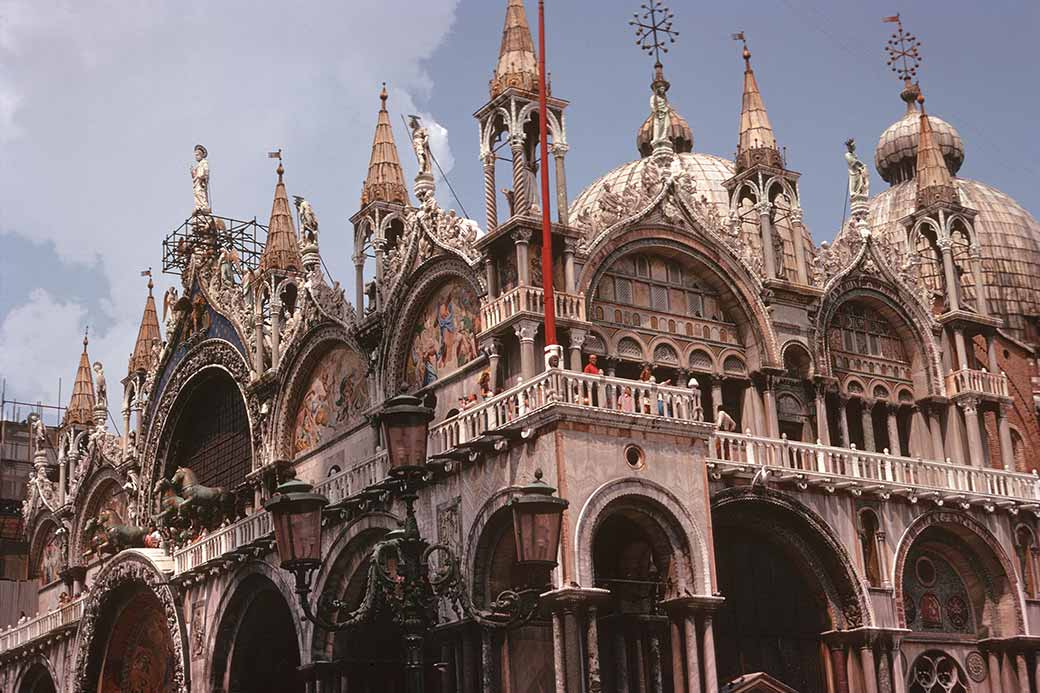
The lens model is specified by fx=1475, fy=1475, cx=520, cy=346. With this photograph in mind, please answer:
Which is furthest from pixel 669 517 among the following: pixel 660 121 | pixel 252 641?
pixel 252 641

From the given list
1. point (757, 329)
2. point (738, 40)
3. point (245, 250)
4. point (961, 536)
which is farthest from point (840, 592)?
point (245, 250)

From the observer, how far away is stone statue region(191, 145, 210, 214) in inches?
1794

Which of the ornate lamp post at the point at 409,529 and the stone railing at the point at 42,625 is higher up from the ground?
the stone railing at the point at 42,625

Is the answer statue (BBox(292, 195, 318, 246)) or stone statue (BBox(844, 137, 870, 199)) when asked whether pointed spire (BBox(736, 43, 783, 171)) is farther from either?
statue (BBox(292, 195, 318, 246))

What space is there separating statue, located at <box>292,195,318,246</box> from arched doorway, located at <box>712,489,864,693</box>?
13.9 metres

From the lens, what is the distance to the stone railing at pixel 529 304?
89.6 ft

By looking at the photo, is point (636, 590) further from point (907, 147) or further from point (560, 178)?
point (907, 147)

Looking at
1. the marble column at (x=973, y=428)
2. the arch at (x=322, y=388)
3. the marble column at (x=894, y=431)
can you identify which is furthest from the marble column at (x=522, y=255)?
the marble column at (x=973, y=428)

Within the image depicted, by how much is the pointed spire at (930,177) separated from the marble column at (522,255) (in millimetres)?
11470

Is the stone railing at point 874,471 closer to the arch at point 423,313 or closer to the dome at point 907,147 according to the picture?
the arch at point 423,313

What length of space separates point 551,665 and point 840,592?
675 centimetres

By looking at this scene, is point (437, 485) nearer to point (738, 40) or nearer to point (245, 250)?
point (738, 40)

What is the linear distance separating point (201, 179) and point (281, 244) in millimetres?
7787

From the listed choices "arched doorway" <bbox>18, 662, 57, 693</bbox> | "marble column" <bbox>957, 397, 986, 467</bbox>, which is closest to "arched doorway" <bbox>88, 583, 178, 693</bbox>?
"arched doorway" <bbox>18, 662, 57, 693</bbox>
